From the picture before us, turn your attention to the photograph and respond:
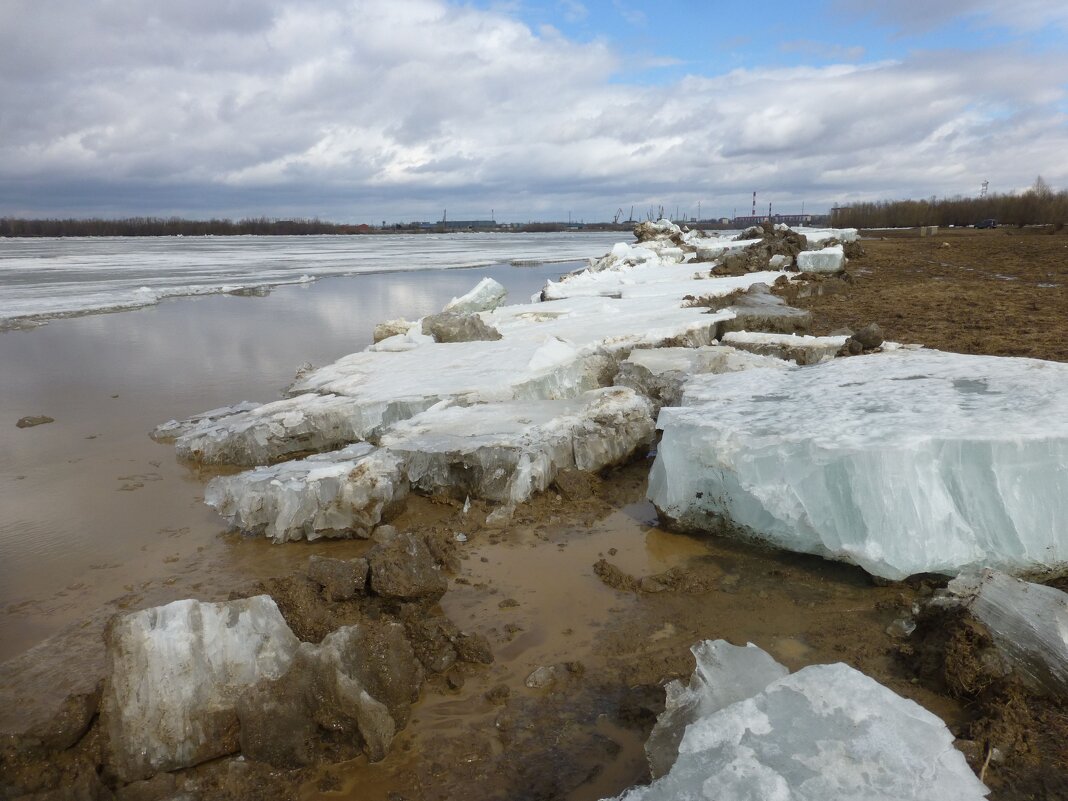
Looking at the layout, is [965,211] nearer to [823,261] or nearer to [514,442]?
[823,261]

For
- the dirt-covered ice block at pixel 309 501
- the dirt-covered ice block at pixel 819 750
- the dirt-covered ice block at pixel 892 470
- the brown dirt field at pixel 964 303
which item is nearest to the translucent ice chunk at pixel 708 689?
the dirt-covered ice block at pixel 819 750

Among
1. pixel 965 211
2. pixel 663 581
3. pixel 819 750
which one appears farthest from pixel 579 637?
pixel 965 211

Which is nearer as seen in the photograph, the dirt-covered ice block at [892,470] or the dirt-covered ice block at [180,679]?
the dirt-covered ice block at [180,679]

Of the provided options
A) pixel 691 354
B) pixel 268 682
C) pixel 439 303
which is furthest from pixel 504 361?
pixel 439 303

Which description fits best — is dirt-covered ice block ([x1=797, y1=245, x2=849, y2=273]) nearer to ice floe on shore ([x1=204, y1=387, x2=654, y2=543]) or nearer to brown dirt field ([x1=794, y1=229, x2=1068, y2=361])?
brown dirt field ([x1=794, y1=229, x2=1068, y2=361])

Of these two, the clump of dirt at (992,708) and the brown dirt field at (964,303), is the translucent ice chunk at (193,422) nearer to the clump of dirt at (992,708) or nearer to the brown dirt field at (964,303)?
the clump of dirt at (992,708)

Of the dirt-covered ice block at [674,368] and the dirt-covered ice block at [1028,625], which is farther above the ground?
the dirt-covered ice block at [674,368]

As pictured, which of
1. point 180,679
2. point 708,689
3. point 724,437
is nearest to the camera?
point 708,689

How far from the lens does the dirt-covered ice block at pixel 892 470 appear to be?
332 cm

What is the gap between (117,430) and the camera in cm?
687

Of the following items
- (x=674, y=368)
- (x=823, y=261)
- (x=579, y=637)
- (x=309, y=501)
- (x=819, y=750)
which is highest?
(x=823, y=261)

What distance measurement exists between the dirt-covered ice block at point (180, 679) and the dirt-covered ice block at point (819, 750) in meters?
1.55

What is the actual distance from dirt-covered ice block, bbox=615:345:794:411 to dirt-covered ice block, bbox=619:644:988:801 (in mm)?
4027

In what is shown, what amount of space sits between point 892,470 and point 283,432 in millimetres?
4721
